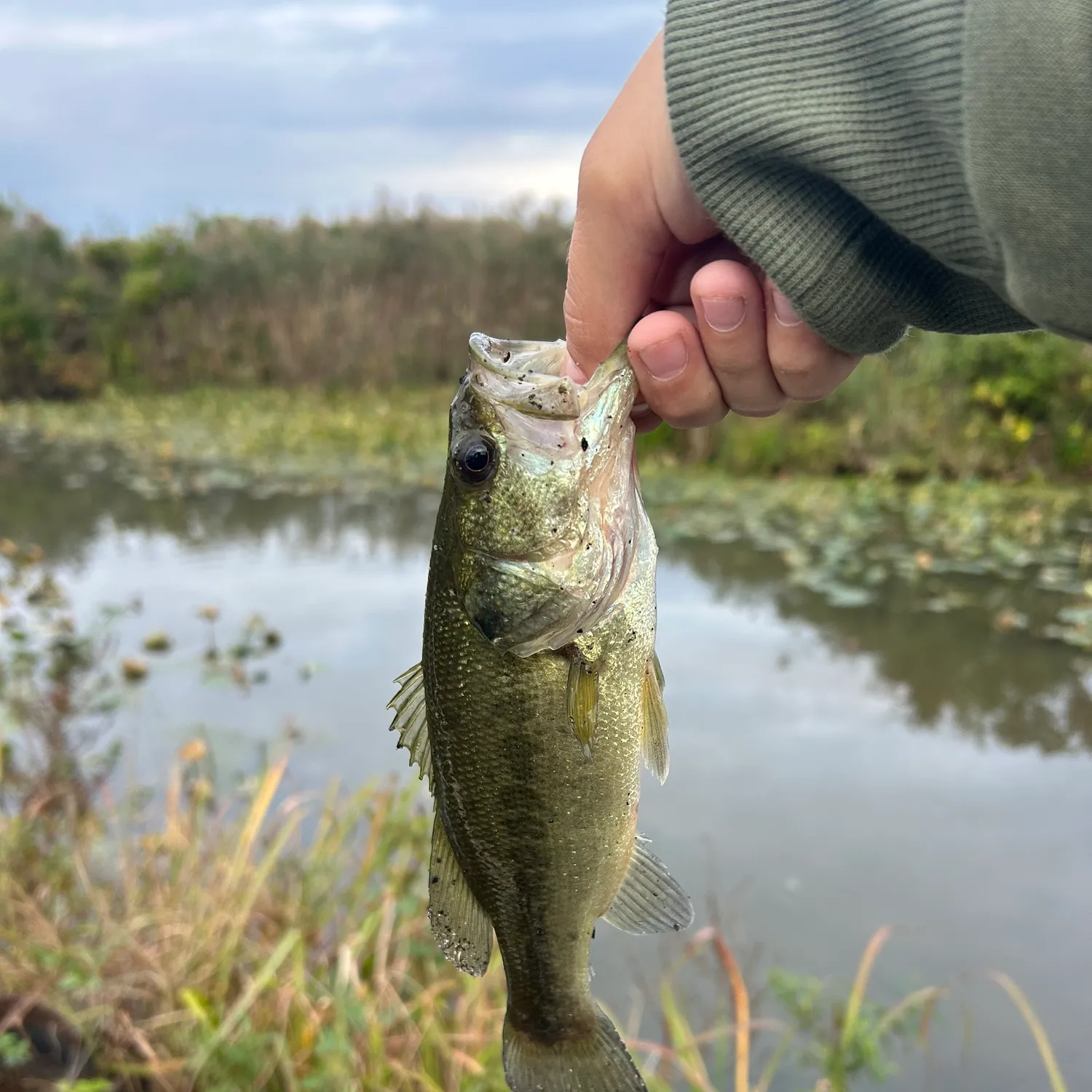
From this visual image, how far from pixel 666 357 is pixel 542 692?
571 mm

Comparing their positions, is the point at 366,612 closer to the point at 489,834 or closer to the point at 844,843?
the point at 844,843

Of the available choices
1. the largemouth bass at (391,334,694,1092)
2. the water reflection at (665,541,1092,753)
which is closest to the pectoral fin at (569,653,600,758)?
the largemouth bass at (391,334,694,1092)

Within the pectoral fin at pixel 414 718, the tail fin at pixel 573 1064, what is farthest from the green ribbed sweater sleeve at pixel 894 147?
the tail fin at pixel 573 1064

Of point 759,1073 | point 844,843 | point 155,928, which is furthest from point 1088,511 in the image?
point 155,928

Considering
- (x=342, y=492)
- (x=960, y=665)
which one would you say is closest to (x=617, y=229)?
(x=960, y=665)

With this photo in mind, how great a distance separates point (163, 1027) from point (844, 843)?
2.95m

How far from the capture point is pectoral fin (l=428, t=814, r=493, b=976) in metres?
1.50

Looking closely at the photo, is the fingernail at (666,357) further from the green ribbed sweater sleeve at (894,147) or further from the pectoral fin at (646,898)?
Result: the pectoral fin at (646,898)

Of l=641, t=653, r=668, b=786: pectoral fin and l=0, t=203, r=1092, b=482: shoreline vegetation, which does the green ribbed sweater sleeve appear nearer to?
l=641, t=653, r=668, b=786: pectoral fin

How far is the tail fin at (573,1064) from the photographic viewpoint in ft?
4.87

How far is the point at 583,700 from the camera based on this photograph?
1443 millimetres

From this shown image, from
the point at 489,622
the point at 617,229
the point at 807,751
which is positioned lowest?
the point at 807,751

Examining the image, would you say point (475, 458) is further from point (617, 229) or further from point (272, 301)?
point (272, 301)

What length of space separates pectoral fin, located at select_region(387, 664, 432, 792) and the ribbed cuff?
851mm
